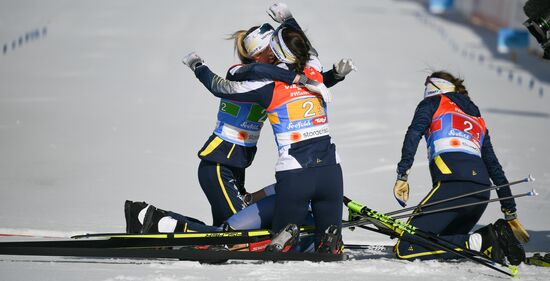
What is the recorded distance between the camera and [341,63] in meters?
7.55

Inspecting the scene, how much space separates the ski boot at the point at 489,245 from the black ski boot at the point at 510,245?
0.09 feet

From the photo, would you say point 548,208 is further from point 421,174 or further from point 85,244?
point 85,244

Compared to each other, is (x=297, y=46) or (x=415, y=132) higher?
(x=297, y=46)

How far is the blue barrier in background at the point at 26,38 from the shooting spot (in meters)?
25.5

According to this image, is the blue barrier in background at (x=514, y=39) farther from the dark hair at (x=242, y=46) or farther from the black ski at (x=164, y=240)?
A: the black ski at (x=164, y=240)


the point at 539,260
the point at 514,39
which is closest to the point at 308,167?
the point at 539,260

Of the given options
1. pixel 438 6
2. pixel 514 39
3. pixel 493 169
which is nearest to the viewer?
pixel 493 169

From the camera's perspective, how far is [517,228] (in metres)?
7.71

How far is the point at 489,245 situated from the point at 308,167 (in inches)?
58.7

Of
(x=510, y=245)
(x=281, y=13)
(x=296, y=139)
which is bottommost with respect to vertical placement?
(x=510, y=245)

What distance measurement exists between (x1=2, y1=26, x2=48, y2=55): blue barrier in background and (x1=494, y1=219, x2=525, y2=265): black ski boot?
19001 millimetres

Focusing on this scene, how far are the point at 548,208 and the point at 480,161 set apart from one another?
2953 mm

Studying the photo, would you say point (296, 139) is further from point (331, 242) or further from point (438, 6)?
point (438, 6)

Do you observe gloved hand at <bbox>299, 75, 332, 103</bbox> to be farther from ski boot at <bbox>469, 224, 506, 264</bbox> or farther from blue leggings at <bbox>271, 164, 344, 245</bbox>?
ski boot at <bbox>469, 224, 506, 264</bbox>
